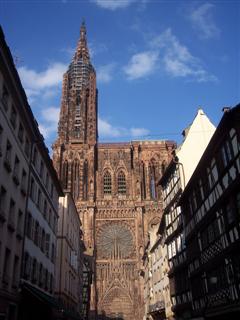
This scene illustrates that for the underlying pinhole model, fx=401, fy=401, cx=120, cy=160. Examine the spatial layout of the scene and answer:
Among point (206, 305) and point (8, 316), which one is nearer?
point (8, 316)

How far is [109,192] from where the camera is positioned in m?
66.8

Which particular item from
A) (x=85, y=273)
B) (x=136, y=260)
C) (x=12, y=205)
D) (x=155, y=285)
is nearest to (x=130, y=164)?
(x=136, y=260)

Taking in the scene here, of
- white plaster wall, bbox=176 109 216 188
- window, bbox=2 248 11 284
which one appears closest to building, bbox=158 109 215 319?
white plaster wall, bbox=176 109 216 188

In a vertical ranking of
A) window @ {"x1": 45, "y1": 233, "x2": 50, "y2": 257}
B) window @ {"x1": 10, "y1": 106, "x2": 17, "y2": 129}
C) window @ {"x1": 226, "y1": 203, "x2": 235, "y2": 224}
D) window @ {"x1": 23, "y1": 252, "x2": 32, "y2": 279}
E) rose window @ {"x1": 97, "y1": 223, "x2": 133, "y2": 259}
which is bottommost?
window @ {"x1": 23, "y1": 252, "x2": 32, "y2": 279}

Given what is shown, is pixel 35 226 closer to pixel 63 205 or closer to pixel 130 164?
pixel 63 205

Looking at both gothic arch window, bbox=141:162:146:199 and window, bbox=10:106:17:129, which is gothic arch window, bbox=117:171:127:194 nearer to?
gothic arch window, bbox=141:162:146:199

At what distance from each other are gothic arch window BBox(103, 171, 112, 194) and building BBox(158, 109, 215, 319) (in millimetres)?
36717

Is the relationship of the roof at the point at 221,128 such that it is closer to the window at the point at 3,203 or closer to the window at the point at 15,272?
the window at the point at 3,203

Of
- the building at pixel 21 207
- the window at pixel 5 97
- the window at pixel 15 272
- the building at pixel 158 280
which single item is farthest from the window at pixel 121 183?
the window at pixel 5 97

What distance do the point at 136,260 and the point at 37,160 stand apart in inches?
1567

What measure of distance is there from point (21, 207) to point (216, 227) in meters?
9.27

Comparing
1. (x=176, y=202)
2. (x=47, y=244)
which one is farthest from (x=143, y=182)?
(x=47, y=244)

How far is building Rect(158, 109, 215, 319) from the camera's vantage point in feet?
82.3

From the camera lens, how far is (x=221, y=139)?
17.3 meters
